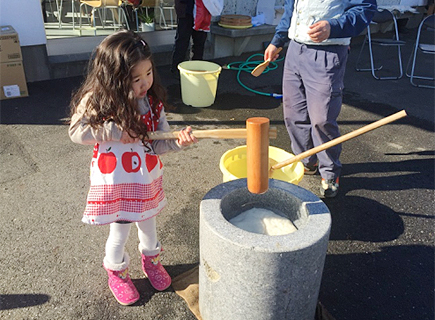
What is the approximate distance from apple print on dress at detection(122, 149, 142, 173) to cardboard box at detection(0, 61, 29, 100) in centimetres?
368

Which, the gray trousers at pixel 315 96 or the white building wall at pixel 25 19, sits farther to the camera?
the white building wall at pixel 25 19

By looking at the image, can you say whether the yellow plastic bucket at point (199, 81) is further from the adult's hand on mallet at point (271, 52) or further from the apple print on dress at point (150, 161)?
the apple print on dress at point (150, 161)

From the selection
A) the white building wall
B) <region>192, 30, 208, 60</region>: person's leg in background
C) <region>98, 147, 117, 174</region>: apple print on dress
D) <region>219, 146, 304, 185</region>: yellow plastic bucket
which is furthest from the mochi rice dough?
the white building wall

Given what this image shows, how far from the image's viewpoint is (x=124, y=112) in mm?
1791

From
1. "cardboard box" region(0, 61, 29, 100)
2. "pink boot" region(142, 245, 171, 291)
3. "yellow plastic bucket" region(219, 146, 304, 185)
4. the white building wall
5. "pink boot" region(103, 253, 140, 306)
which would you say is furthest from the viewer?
the white building wall

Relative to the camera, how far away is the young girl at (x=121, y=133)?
1.77m

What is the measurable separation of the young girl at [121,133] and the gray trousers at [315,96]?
1.41m

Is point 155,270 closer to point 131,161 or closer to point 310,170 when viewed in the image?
point 131,161

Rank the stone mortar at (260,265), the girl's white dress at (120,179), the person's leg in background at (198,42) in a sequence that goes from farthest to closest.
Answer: the person's leg in background at (198,42) < the girl's white dress at (120,179) < the stone mortar at (260,265)

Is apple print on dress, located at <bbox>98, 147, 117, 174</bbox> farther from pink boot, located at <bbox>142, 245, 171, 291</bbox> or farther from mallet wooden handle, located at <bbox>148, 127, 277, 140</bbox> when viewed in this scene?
pink boot, located at <bbox>142, 245, 171, 291</bbox>

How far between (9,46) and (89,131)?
12.0 feet

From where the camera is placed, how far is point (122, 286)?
2201 millimetres

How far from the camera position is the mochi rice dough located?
193 centimetres

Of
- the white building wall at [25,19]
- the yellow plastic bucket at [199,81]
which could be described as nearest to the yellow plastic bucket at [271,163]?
the yellow plastic bucket at [199,81]
